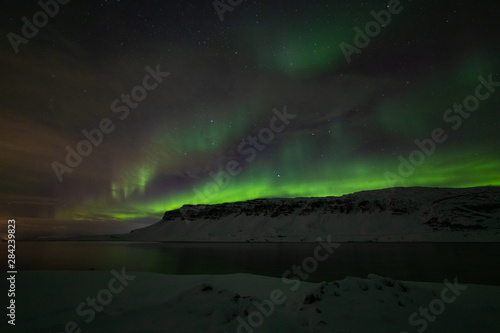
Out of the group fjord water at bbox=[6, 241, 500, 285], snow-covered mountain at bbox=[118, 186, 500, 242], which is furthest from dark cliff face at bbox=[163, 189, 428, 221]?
fjord water at bbox=[6, 241, 500, 285]

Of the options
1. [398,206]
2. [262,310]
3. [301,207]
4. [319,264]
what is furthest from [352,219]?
[262,310]

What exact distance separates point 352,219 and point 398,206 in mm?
29362

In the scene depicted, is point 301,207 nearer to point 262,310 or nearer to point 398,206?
point 398,206

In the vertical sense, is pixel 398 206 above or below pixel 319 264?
above

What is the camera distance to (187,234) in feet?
528

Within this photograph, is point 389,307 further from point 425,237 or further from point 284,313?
point 425,237

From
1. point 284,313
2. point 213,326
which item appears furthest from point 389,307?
point 213,326

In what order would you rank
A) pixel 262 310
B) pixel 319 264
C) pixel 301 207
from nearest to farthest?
pixel 262 310
pixel 319 264
pixel 301 207

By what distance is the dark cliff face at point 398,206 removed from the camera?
128 m

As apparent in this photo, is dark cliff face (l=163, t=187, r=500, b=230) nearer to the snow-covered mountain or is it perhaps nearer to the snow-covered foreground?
the snow-covered mountain

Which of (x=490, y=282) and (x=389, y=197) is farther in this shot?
(x=389, y=197)

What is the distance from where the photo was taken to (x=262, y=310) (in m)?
6.73

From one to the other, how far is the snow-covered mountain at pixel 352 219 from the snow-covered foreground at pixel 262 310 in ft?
380

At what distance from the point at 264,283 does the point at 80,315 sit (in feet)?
26.7
